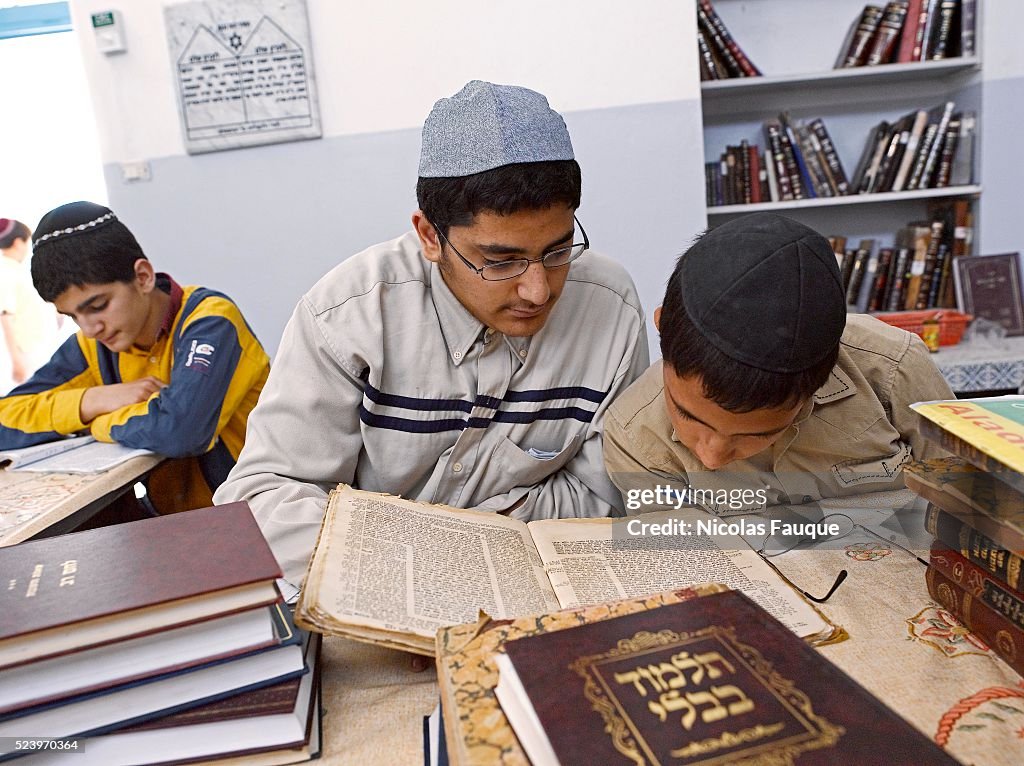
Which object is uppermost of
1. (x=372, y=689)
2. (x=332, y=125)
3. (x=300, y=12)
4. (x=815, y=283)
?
(x=300, y=12)

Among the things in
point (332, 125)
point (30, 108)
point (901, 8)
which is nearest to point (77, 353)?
point (332, 125)

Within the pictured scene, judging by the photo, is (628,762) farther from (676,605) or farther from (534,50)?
(534,50)

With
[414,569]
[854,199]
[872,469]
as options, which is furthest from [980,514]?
[854,199]

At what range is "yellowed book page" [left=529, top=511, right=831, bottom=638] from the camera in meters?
0.78

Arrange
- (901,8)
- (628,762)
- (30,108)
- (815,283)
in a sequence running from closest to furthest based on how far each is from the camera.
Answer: (628,762) → (815,283) → (901,8) → (30,108)

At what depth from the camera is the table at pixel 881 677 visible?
60 cm

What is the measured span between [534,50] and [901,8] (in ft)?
4.33

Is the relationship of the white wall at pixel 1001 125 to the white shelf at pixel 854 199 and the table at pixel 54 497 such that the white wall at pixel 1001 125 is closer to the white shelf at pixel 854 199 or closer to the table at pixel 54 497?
the white shelf at pixel 854 199

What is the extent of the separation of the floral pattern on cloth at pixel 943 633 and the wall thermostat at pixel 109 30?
314cm

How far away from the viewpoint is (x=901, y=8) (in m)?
2.75

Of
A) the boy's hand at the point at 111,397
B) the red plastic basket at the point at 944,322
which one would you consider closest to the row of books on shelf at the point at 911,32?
the red plastic basket at the point at 944,322

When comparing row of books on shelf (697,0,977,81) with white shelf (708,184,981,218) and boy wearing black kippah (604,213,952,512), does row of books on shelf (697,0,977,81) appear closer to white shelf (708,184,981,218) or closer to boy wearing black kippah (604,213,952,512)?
white shelf (708,184,981,218)

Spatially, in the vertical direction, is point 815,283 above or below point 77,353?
above

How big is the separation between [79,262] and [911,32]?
2779 mm
